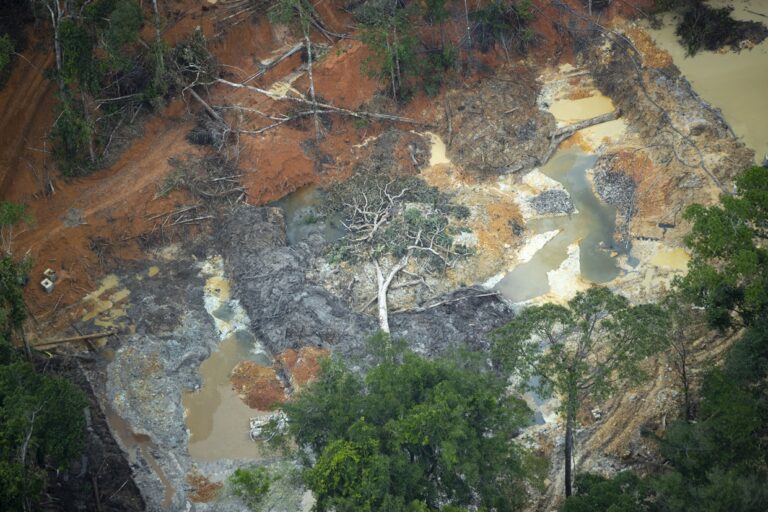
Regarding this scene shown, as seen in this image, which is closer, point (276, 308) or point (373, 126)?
point (276, 308)

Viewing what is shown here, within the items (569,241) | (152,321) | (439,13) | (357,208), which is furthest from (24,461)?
A: (439,13)

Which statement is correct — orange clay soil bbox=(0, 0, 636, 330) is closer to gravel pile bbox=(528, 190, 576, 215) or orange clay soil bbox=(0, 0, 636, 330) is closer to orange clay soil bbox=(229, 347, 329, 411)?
gravel pile bbox=(528, 190, 576, 215)

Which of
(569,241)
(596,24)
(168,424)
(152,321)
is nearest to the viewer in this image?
(168,424)

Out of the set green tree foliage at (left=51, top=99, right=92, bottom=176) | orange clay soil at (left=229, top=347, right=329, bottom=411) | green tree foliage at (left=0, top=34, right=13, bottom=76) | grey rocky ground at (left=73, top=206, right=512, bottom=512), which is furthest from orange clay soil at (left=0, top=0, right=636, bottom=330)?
orange clay soil at (left=229, top=347, right=329, bottom=411)

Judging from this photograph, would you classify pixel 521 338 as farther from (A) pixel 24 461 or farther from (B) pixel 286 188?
(B) pixel 286 188

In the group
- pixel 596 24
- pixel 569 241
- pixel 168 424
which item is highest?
pixel 596 24

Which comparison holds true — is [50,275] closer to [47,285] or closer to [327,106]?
[47,285]

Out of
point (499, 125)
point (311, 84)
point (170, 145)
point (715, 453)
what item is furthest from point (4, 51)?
point (715, 453)
